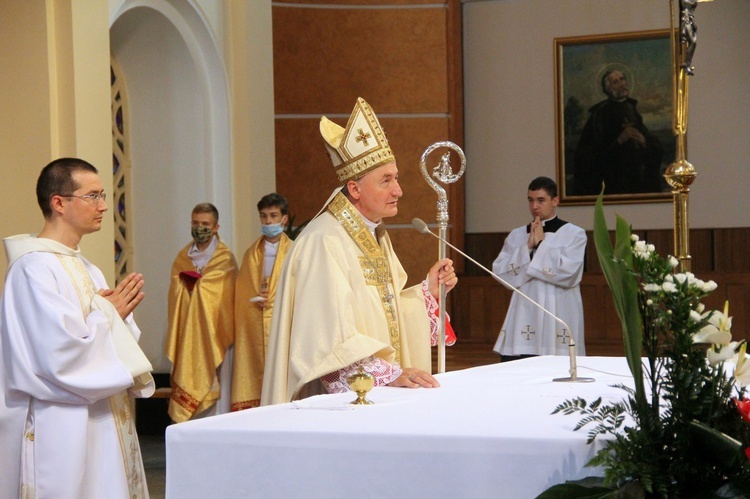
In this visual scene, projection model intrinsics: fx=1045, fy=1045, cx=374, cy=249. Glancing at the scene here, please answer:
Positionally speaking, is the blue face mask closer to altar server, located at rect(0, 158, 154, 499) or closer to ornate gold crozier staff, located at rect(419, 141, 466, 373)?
altar server, located at rect(0, 158, 154, 499)

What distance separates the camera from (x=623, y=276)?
185 cm

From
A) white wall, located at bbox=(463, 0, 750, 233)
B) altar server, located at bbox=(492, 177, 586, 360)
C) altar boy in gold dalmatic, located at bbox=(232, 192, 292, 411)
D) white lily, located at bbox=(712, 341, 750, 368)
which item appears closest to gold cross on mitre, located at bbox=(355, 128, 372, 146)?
white lily, located at bbox=(712, 341, 750, 368)

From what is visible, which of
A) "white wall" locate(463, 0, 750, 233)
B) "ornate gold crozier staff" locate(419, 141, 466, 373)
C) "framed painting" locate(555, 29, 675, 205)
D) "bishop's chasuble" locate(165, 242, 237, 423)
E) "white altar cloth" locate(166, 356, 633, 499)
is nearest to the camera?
"white altar cloth" locate(166, 356, 633, 499)

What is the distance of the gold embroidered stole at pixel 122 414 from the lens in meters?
3.92

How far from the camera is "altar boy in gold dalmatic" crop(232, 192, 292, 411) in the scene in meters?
6.79

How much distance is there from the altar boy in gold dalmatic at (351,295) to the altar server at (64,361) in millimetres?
632

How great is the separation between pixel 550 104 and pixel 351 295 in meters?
9.06

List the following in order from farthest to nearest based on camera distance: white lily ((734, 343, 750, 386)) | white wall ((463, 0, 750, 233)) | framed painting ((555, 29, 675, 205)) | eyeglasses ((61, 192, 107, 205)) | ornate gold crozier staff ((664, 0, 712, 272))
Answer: framed painting ((555, 29, 675, 205)) < white wall ((463, 0, 750, 233)) < ornate gold crozier staff ((664, 0, 712, 272)) < eyeglasses ((61, 192, 107, 205)) < white lily ((734, 343, 750, 386))

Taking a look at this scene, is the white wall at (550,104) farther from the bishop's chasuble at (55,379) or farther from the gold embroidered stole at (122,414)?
the bishop's chasuble at (55,379)

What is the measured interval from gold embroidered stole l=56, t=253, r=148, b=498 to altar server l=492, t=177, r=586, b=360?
3.72 metres

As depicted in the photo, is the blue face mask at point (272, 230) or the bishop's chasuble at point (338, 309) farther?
the blue face mask at point (272, 230)

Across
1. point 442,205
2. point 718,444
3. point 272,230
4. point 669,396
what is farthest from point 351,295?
point 272,230

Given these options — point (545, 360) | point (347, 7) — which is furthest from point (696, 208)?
point (545, 360)

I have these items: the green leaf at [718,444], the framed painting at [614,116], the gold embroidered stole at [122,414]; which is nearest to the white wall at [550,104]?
the framed painting at [614,116]
